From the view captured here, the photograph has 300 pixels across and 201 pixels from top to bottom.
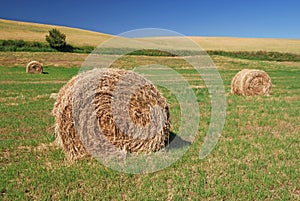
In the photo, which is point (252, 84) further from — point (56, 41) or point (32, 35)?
point (32, 35)

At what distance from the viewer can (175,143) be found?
313 inches

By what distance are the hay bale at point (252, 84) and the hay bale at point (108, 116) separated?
1055 centimetres

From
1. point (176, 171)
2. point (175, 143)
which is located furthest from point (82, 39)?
point (176, 171)

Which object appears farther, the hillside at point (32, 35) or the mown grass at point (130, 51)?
the hillside at point (32, 35)

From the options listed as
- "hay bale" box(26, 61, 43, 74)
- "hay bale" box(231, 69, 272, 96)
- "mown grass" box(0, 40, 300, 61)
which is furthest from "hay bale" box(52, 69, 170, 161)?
"mown grass" box(0, 40, 300, 61)

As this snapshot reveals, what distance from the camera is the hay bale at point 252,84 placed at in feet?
55.4

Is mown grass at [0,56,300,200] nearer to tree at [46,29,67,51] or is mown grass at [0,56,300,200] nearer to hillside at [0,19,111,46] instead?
tree at [46,29,67,51]

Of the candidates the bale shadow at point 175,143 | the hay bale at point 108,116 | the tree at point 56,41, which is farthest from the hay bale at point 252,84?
the tree at point 56,41

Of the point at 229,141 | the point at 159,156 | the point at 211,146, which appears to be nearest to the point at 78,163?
the point at 159,156

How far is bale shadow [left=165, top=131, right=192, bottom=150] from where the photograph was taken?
25.1ft

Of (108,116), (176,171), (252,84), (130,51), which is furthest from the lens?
(130,51)

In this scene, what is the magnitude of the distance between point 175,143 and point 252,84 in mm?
10359

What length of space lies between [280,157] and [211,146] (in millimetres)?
1527

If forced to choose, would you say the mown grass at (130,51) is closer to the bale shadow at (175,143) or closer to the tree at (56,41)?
the tree at (56,41)
